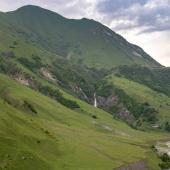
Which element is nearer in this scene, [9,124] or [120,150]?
[9,124]

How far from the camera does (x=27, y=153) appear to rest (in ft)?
367

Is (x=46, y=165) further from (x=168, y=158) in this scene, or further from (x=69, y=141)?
(x=168, y=158)

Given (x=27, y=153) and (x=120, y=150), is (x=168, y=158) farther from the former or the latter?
(x=27, y=153)

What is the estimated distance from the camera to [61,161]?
12288 cm

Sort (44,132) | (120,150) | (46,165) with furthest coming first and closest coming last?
1. (120,150)
2. (44,132)
3. (46,165)

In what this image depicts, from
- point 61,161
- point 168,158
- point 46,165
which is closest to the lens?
point 46,165

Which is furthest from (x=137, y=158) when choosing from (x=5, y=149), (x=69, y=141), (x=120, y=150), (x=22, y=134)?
(x=5, y=149)

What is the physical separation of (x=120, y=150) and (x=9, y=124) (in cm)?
5067

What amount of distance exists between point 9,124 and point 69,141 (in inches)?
1257

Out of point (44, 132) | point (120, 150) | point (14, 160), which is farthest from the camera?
point (120, 150)

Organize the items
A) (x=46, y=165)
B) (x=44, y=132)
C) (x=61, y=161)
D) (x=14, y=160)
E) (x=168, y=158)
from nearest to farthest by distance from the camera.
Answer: (x=14, y=160), (x=46, y=165), (x=61, y=161), (x=44, y=132), (x=168, y=158)

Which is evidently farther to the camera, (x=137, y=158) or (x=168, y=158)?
(x=168, y=158)

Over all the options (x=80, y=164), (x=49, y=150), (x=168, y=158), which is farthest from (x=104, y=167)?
(x=168, y=158)

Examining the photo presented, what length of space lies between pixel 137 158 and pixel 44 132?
3271 centimetres
